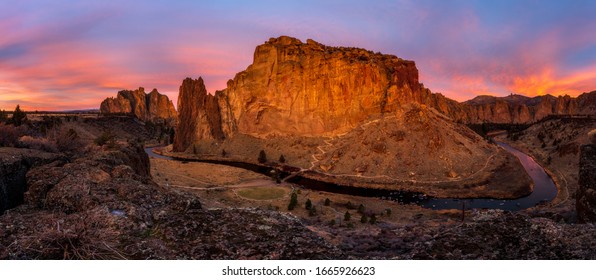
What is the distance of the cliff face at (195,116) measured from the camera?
94.1m

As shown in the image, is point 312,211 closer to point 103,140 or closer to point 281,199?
point 281,199

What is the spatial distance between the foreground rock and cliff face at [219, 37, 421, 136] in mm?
68299

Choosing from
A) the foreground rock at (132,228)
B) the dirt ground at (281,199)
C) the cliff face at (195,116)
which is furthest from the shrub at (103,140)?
the cliff face at (195,116)

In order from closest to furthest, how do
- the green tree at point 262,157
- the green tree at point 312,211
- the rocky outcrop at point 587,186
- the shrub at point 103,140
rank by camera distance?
the rocky outcrop at point 587,186 → the shrub at point 103,140 → the green tree at point 312,211 → the green tree at point 262,157

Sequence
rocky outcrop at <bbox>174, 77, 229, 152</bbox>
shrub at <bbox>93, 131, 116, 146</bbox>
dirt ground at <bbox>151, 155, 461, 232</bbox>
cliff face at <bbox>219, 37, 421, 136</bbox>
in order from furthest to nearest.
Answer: rocky outcrop at <bbox>174, 77, 229, 152</bbox> < cliff face at <bbox>219, 37, 421, 136</bbox> < dirt ground at <bbox>151, 155, 461, 232</bbox> < shrub at <bbox>93, 131, 116, 146</bbox>

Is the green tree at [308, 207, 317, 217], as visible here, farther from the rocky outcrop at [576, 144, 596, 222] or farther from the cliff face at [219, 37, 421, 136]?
the cliff face at [219, 37, 421, 136]

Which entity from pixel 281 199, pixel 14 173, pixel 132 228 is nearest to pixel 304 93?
pixel 281 199

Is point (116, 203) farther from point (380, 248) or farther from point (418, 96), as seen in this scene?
point (418, 96)

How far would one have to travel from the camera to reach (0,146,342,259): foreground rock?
6430 mm

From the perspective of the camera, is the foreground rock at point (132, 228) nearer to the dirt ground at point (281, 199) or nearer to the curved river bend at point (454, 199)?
the dirt ground at point (281, 199)

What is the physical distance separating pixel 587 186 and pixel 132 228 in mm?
22855

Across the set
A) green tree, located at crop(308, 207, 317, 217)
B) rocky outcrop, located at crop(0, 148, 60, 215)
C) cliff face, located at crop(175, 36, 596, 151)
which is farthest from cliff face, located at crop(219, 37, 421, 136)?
rocky outcrop, located at crop(0, 148, 60, 215)

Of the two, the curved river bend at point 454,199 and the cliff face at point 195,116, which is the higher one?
the cliff face at point 195,116

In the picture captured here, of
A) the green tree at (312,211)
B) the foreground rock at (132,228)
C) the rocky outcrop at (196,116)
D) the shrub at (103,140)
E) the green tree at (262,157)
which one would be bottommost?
the green tree at (312,211)
